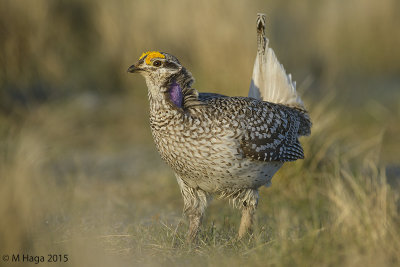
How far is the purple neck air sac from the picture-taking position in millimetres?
4469

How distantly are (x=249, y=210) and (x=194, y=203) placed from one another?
486mm

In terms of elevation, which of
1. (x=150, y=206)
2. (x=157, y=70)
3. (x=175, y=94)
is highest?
(x=157, y=70)

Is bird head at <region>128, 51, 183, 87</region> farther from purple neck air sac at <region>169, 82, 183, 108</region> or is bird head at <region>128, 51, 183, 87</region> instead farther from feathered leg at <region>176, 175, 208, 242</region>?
feathered leg at <region>176, 175, 208, 242</region>

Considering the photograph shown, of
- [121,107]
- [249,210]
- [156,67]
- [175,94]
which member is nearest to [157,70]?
[156,67]

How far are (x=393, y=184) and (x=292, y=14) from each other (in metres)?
10.1

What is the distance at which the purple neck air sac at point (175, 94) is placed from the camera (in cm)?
447

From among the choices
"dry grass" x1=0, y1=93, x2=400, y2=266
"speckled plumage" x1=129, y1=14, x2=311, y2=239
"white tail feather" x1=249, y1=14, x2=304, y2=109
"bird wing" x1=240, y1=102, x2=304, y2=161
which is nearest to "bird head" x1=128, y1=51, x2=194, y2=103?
"speckled plumage" x1=129, y1=14, x2=311, y2=239

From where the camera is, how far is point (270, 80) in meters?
5.59

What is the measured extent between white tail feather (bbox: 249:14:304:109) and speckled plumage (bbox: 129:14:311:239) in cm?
74

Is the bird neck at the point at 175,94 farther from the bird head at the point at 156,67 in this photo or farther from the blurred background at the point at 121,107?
the blurred background at the point at 121,107

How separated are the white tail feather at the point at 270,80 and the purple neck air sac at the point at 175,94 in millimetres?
1273

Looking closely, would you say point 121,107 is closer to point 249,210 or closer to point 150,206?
point 150,206

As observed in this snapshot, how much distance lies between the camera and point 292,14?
15812 mm

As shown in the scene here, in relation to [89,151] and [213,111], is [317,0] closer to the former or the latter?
[89,151]
